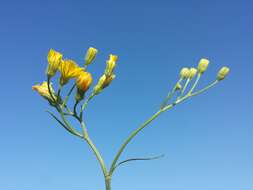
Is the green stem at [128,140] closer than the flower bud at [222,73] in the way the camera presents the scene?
Yes

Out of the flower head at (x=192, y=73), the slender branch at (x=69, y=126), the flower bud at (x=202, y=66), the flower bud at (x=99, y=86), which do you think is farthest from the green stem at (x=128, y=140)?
the flower bud at (x=202, y=66)

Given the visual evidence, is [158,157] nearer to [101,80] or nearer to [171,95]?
[171,95]

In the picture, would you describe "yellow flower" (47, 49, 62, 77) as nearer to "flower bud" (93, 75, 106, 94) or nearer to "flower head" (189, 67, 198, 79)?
"flower bud" (93, 75, 106, 94)

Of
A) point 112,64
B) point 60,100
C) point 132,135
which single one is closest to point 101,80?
point 112,64

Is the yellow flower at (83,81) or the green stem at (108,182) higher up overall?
the yellow flower at (83,81)

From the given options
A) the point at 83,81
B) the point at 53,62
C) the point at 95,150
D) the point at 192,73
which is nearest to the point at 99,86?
the point at 83,81

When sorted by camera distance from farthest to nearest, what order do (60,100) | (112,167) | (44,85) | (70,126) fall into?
(44,85), (60,100), (70,126), (112,167)

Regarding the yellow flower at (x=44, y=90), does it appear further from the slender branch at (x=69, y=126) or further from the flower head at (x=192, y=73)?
the flower head at (x=192, y=73)
